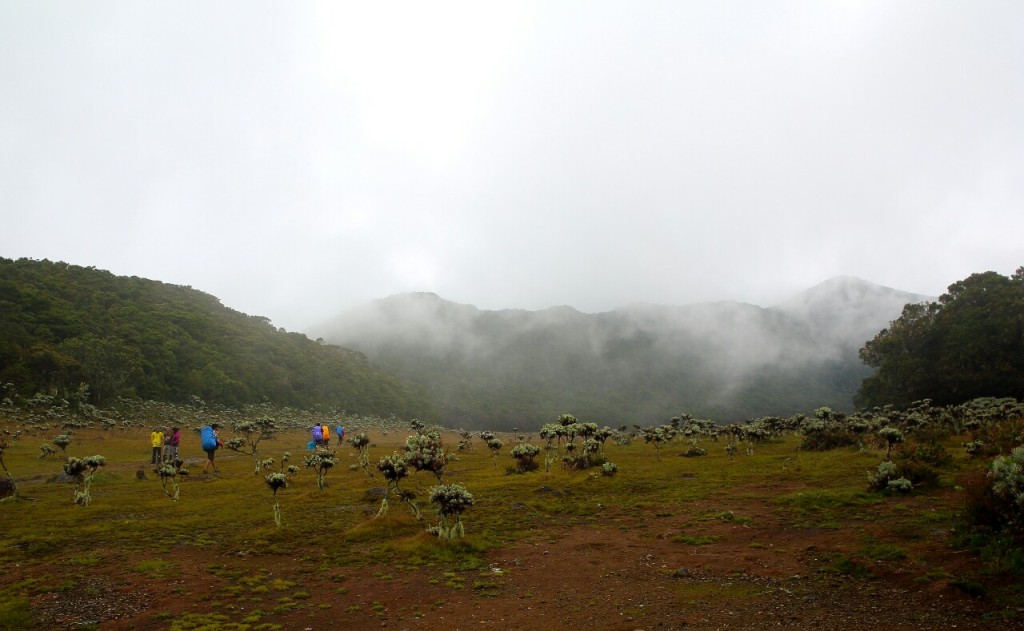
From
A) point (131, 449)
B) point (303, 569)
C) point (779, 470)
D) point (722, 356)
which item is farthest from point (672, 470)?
point (722, 356)

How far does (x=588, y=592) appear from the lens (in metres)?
11.7

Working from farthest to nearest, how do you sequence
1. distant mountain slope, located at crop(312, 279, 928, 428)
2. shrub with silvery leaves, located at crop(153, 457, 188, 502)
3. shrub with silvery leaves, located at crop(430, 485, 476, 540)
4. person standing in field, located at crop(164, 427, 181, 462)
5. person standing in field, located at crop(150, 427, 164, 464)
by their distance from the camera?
1. distant mountain slope, located at crop(312, 279, 928, 428)
2. person standing in field, located at crop(150, 427, 164, 464)
3. person standing in field, located at crop(164, 427, 181, 462)
4. shrub with silvery leaves, located at crop(153, 457, 188, 502)
5. shrub with silvery leaves, located at crop(430, 485, 476, 540)

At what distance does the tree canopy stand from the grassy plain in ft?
135

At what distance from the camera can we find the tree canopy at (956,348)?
51.4 meters

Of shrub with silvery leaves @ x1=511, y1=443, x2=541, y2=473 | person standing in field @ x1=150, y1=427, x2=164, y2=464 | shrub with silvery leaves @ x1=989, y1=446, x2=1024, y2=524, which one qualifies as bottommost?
shrub with silvery leaves @ x1=511, y1=443, x2=541, y2=473

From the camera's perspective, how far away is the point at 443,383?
159 metres

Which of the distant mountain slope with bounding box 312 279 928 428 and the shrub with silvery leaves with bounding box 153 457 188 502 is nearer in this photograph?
the shrub with silvery leaves with bounding box 153 457 188 502

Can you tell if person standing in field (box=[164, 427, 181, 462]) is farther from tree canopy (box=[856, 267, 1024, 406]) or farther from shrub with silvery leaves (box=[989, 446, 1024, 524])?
tree canopy (box=[856, 267, 1024, 406])

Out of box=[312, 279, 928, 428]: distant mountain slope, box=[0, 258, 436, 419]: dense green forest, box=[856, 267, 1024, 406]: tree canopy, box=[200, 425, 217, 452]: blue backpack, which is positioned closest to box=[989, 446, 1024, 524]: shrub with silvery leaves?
box=[200, 425, 217, 452]: blue backpack

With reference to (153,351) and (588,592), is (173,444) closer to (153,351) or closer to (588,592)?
(588,592)

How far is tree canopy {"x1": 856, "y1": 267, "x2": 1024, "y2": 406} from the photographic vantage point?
51.4 meters

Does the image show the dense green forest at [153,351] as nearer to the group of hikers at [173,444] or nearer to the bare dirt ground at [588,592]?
the group of hikers at [173,444]

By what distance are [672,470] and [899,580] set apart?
65.8 ft

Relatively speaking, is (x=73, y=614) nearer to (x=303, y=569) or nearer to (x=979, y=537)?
(x=303, y=569)
